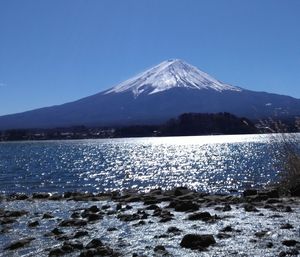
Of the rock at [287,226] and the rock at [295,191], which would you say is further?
the rock at [295,191]

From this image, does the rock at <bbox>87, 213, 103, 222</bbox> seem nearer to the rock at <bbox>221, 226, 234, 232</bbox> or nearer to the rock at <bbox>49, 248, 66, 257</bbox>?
the rock at <bbox>49, 248, 66, 257</bbox>

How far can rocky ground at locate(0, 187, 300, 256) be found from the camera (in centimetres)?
880

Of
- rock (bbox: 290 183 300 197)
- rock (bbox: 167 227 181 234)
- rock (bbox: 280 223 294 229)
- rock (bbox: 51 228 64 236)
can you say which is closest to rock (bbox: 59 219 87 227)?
rock (bbox: 51 228 64 236)

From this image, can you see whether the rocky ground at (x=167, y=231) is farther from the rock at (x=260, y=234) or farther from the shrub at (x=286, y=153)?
the shrub at (x=286, y=153)

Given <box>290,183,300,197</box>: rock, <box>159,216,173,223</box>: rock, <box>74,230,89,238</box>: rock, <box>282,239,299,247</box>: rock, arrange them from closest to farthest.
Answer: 1. <box>282,239,299,247</box>: rock
2. <box>74,230,89,238</box>: rock
3. <box>159,216,173,223</box>: rock
4. <box>290,183,300,197</box>: rock

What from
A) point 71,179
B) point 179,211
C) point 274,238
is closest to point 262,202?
point 179,211

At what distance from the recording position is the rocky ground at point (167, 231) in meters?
8.80

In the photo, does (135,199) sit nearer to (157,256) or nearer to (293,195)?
(293,195)

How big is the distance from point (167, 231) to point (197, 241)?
174cm

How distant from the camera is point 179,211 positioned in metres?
14.1

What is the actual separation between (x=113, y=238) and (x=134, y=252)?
5.46ft

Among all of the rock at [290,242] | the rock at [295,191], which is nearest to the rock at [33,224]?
the rock at [290,242]

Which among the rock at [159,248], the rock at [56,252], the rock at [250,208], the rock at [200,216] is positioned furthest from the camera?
the rock at [250,208]

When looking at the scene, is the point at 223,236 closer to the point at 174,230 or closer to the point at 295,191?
the point at 174,230
